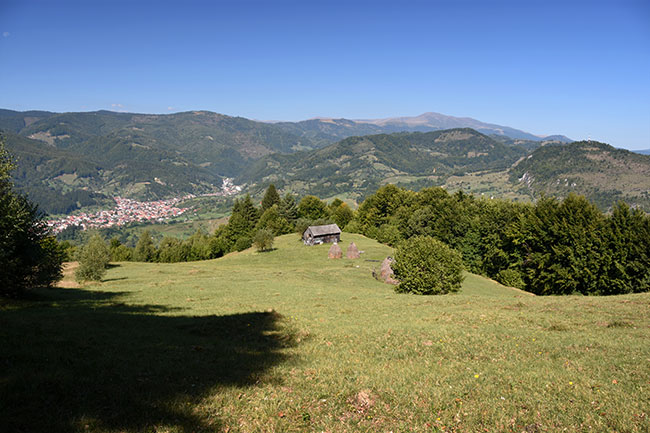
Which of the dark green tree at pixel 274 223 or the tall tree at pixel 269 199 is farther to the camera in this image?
the tall tree at pixel 269 199

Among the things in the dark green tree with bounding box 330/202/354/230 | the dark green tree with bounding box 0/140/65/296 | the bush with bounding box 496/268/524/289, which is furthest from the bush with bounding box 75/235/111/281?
the dark green tree with bounding box 330/202/354/230

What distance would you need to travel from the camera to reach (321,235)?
85.6 m

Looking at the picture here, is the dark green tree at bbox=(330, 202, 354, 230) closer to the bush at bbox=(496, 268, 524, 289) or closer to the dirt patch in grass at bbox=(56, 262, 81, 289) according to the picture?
the bush at bbox=(496, 268, 524, 289)

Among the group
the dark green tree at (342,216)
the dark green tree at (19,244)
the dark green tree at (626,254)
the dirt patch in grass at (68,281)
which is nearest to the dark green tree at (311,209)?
the dark green tree at (342,216)

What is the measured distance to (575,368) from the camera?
459 inches

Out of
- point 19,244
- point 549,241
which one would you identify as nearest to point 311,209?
point 549,241

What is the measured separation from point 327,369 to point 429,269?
27.6 m

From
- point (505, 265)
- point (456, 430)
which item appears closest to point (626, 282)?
point (505, 265)

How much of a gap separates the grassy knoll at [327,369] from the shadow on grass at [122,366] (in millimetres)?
47

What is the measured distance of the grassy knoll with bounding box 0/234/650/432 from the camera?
8.02 meters

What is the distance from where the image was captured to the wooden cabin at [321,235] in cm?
8544

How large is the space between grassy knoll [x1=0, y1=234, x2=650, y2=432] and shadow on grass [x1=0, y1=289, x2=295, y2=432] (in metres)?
0.05

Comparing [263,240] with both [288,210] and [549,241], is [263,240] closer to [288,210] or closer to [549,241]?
[288,210]

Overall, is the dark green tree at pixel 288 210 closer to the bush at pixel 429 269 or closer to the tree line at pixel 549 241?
the tree line at pixel 549 241
